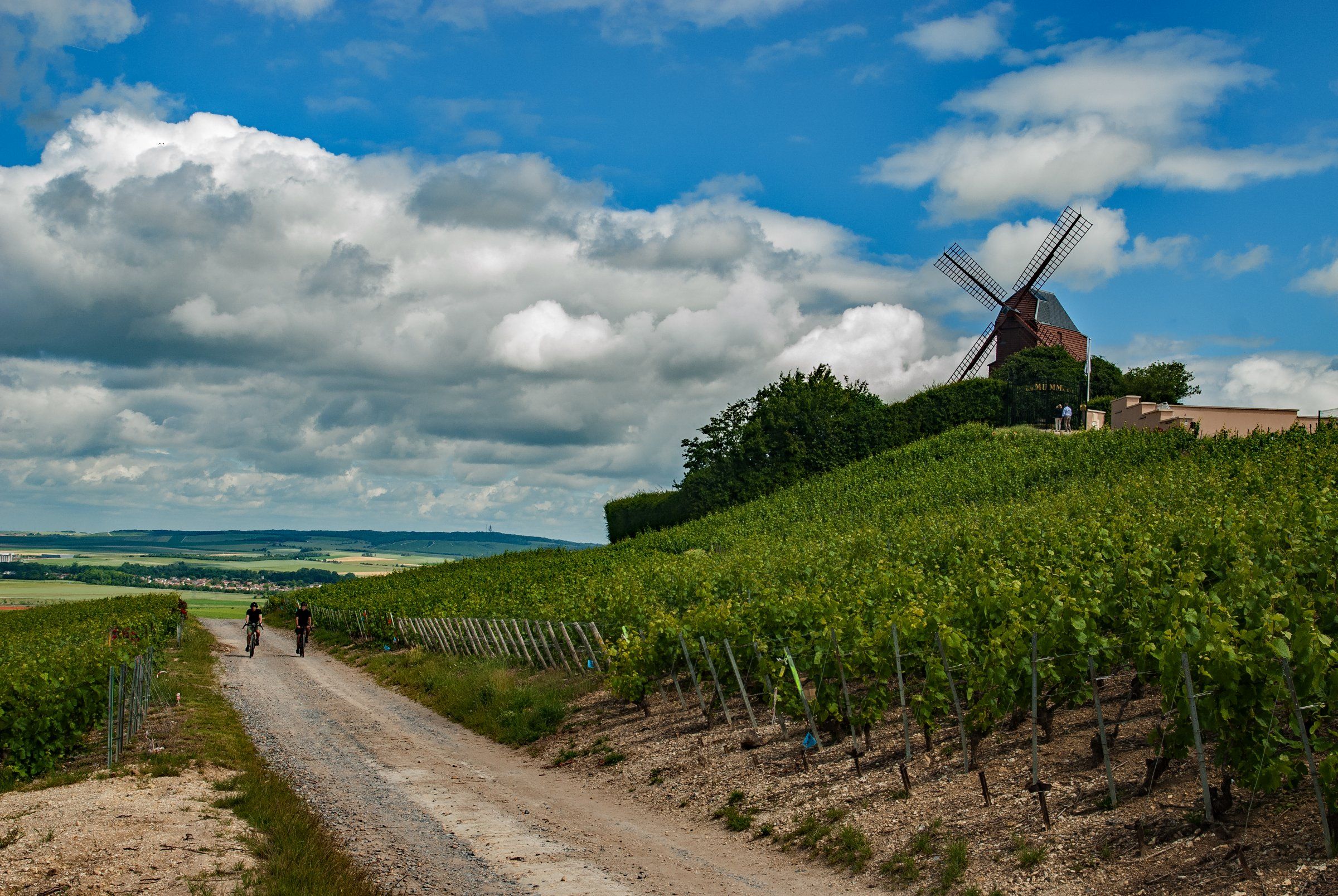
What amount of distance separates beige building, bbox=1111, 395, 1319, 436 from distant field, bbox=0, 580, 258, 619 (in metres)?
67.0

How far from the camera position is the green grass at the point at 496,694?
17.5 m

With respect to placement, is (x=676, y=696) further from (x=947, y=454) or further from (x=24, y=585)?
(x=24, y=585)

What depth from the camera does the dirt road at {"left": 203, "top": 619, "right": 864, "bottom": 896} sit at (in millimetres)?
9164

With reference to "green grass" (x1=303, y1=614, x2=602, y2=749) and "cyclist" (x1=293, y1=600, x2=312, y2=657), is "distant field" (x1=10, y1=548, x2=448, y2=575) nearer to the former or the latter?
"cyclist" (x1=293, y1=600, x2=312, y2=657)

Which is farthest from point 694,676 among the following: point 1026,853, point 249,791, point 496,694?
point 1026,853

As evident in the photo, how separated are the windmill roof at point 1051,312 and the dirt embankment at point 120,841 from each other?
66.9 meters

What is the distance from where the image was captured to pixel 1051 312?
6988 centimetres

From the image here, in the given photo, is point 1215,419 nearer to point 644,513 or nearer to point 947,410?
point 947,410

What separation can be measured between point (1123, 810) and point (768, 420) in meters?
50.4

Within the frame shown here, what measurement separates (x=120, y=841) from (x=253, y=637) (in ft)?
92.0

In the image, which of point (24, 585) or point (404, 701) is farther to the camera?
point (24, 585)

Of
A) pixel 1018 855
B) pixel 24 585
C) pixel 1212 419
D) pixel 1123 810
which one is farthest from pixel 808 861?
pixel 24 585

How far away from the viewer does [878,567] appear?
1855 centimetres

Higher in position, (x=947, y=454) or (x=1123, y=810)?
(x=947, y=454)
